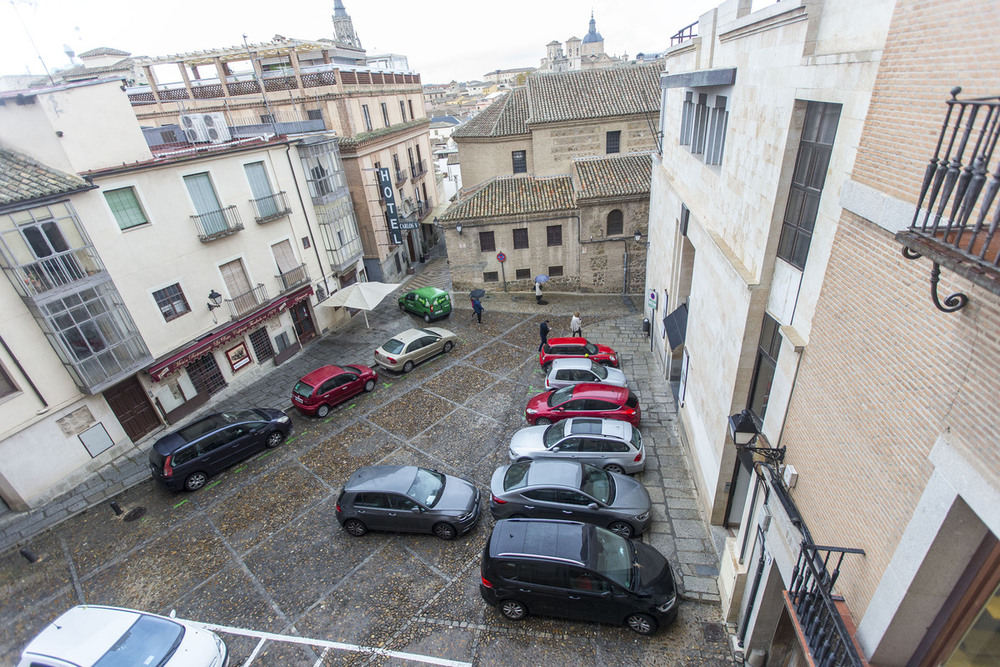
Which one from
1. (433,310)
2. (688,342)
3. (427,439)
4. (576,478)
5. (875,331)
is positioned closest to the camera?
(875,331)

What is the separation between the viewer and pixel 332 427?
14695 mm

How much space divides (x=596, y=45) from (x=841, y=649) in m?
120

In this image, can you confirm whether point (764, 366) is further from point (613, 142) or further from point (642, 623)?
point (613, 142)

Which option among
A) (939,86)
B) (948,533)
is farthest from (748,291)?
(948,533)

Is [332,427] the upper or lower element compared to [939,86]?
lower

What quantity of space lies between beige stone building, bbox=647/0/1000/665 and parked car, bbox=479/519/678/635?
4.96ft

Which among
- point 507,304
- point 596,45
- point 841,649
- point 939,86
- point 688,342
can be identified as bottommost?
point 507,304

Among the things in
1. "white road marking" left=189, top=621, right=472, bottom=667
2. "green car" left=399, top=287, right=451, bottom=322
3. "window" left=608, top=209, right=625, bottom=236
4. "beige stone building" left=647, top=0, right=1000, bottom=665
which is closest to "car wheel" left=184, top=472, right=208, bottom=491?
"white road marking" left=189, top=621, right=472, bottom=667

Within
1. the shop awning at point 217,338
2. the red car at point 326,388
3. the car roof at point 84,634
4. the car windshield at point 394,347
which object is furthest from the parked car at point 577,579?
the shop awning at point 217,338

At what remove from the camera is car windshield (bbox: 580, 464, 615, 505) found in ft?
31.8

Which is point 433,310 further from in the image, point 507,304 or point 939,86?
point 939,86

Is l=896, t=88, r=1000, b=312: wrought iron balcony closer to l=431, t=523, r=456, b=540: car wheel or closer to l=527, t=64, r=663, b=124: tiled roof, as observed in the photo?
l=431, t=523, r=456, b=540: car wheel

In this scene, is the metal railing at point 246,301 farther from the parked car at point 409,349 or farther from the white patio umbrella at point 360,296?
the parked car at point 409,349

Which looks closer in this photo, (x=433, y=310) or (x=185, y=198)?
(x=185, y=198)
